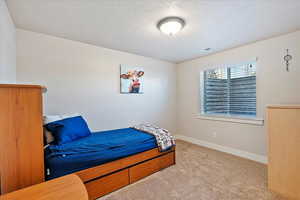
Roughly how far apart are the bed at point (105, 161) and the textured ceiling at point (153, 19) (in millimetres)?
1732

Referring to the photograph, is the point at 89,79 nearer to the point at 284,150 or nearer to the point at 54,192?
the point at 54,192

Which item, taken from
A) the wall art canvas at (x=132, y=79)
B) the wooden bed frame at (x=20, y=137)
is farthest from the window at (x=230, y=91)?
the wooden bed frame at (x=20, y=137)

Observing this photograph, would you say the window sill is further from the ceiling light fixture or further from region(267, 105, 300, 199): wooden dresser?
the ceiling light fixture

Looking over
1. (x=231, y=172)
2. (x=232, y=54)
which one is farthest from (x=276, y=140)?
(x=232, y=54)

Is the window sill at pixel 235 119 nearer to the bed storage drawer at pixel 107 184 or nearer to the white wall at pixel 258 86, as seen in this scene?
the white wall at pixel 258 86

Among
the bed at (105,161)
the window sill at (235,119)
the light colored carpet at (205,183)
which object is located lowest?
the light colored carpet at (205,183)

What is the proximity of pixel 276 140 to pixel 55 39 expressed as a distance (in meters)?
3.76

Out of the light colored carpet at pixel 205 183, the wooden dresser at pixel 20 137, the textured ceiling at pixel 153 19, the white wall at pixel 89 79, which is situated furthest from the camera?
the white wall at pixel 89 79

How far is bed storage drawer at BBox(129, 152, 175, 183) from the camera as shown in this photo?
6.77 ft

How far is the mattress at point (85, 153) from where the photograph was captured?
59.5 inches

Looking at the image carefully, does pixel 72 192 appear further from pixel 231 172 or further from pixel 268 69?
pixel 268 69

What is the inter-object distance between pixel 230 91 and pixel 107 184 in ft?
10.3

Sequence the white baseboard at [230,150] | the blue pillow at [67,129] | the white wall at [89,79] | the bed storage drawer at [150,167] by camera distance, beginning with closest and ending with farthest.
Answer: the blue pillow at [67,129] < the bed storage drawer at [150,167] < the white wall at [89,79] < the white baseboard at [230,150]

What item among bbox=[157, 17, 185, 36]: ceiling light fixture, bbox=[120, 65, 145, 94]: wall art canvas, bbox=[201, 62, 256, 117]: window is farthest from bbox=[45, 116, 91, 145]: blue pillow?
bbox=[201, 62, 256, 117]: window
